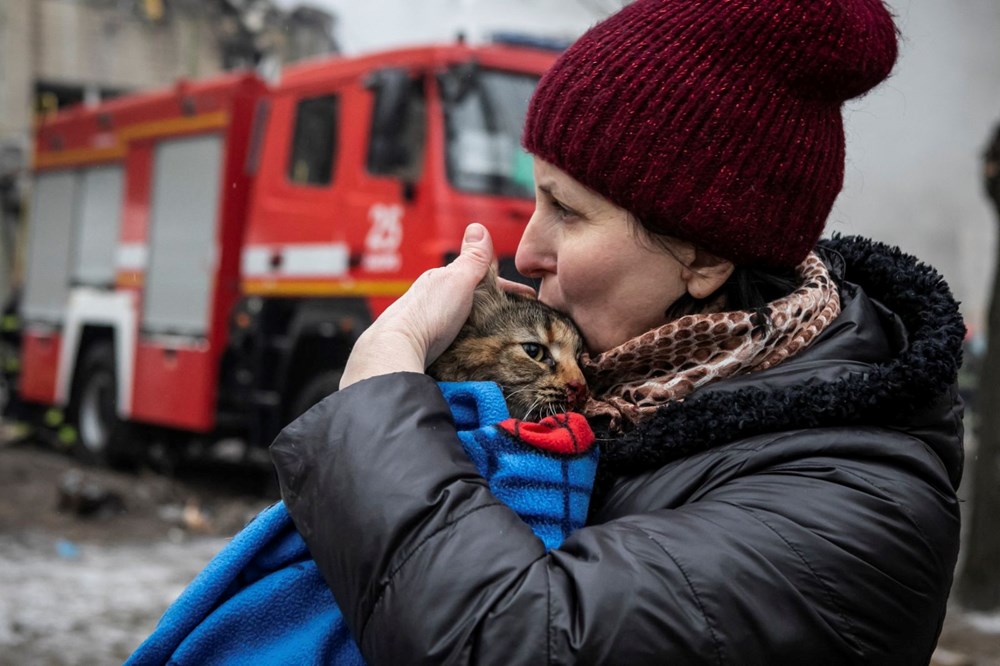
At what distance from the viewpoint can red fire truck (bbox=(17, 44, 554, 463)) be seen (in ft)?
21.9

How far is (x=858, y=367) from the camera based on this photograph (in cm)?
135

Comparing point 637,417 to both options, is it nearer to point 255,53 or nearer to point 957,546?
point 957,546

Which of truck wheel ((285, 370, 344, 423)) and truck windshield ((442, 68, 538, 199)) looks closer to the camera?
truck windshield ((442, 68, 538, 199))

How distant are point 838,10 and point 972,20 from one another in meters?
20.3

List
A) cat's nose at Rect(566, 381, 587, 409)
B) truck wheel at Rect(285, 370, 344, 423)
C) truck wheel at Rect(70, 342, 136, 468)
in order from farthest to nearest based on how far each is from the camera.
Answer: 1. truck wheel at Rect(70, 342, 136, 468)
2. truck wheel at Rect(285, 370, 344, 423)
3. cat's nose at Rect(566, 381, 587, 409)

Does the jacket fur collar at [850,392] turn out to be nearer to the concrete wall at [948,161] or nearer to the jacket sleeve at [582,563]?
the jacket sleeve at [582,563]

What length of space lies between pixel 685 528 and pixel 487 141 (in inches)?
226

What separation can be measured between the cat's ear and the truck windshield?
4.92m

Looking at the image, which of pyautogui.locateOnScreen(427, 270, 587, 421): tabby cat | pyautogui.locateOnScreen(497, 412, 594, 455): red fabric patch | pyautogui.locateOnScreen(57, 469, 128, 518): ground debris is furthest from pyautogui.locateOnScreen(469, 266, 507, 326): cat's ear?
pyautogui.locateOnScreen(57, 469, 128, 518): ground debris

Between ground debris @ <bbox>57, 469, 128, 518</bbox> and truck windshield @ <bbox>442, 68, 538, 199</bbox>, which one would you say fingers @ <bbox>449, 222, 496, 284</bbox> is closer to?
truck windshield @ <bbox>442, 68, 538, 199</bbox>

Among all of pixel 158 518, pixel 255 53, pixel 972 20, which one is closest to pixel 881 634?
pixel 158 518

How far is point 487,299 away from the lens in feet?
5.73

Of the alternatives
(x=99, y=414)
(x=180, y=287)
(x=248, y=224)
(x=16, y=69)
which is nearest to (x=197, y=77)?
(x=16, y=69)

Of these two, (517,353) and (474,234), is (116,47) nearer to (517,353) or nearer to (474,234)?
(517,353)
